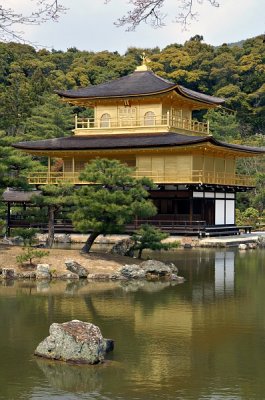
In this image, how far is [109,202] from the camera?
2481 cm

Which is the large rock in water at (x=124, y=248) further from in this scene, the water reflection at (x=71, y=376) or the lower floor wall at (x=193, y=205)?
the water reflection at (x=71, y=376)

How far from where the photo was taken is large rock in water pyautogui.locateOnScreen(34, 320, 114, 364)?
12.4 m

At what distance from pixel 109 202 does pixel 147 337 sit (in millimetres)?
10660

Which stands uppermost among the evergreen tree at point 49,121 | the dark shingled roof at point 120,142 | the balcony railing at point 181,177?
the evergreen tree at point 49,121

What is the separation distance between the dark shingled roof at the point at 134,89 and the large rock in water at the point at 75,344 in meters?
30.1

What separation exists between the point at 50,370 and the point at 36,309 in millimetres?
5643

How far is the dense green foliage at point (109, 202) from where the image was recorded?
24688mm

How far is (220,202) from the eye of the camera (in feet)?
140

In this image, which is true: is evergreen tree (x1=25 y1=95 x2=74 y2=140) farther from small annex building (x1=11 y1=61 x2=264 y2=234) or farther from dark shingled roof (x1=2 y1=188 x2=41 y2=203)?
dark shingled roof (x1=2 y1=188 x2=41 y2=203)

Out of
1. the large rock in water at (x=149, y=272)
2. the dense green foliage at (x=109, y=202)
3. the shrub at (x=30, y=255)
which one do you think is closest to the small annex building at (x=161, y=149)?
the dense green foliage at (x=109, y=202)

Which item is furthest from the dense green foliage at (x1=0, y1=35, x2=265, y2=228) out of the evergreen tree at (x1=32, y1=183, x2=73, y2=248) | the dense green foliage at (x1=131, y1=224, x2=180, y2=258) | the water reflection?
the water reflection

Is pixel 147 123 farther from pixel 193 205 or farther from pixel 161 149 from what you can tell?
pixel 193 205

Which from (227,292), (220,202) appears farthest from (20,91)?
(227,292)

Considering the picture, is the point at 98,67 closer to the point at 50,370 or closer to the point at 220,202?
the point at 220,202
